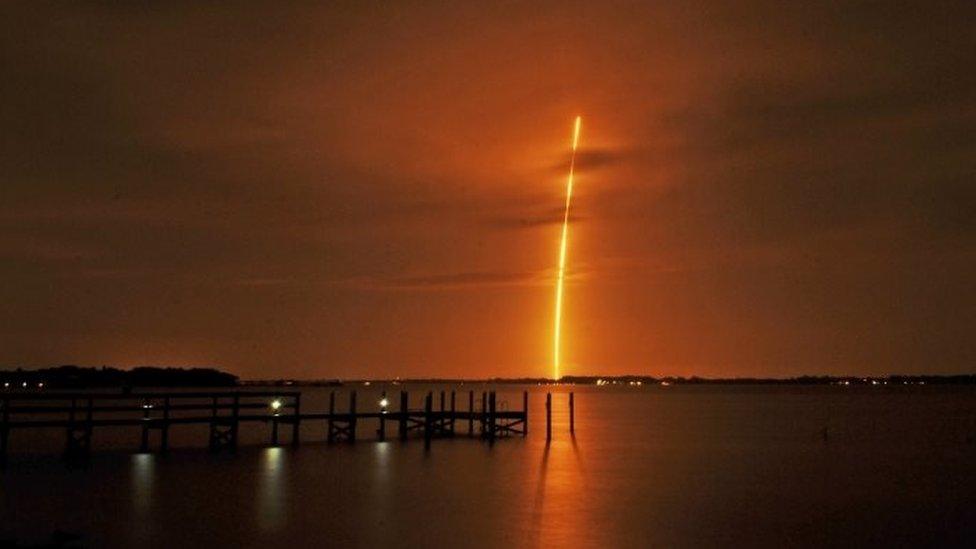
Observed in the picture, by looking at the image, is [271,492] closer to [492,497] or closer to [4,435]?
[492,497]

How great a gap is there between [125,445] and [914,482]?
35872 mm

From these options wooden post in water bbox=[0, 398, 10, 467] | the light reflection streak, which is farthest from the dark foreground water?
wooden post in water bbox=[0, 398, 10, 467]

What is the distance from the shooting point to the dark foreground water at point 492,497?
2228 centimetres

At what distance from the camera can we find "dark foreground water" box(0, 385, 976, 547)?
22281 millimetres

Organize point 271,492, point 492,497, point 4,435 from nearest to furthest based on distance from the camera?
point 271,492, point 492,497, point 4,435

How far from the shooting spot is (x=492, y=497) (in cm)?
2922

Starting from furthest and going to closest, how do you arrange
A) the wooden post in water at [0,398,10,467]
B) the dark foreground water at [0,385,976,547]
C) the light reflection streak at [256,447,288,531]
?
the wooden post in water at [0,398,10,467]
the light reflection streak at [256,447,288,531]
the dark foreground water at [0,385,976,547]

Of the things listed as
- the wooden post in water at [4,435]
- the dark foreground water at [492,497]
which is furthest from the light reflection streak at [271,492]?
the wooden post in water at [4,435]

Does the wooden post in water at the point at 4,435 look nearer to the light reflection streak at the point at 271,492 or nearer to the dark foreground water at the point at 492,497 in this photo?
the dark foreground water at the point at 492,497

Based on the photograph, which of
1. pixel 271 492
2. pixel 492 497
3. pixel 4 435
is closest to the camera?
pixel 271 492

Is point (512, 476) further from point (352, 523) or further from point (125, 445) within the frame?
point (125, 445)

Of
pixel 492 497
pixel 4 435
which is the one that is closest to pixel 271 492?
pixel 492 497

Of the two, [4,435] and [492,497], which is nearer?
[492,497]

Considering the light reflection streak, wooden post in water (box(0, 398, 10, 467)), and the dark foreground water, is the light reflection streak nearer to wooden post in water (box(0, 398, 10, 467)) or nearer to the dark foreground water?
the dark foreground water
